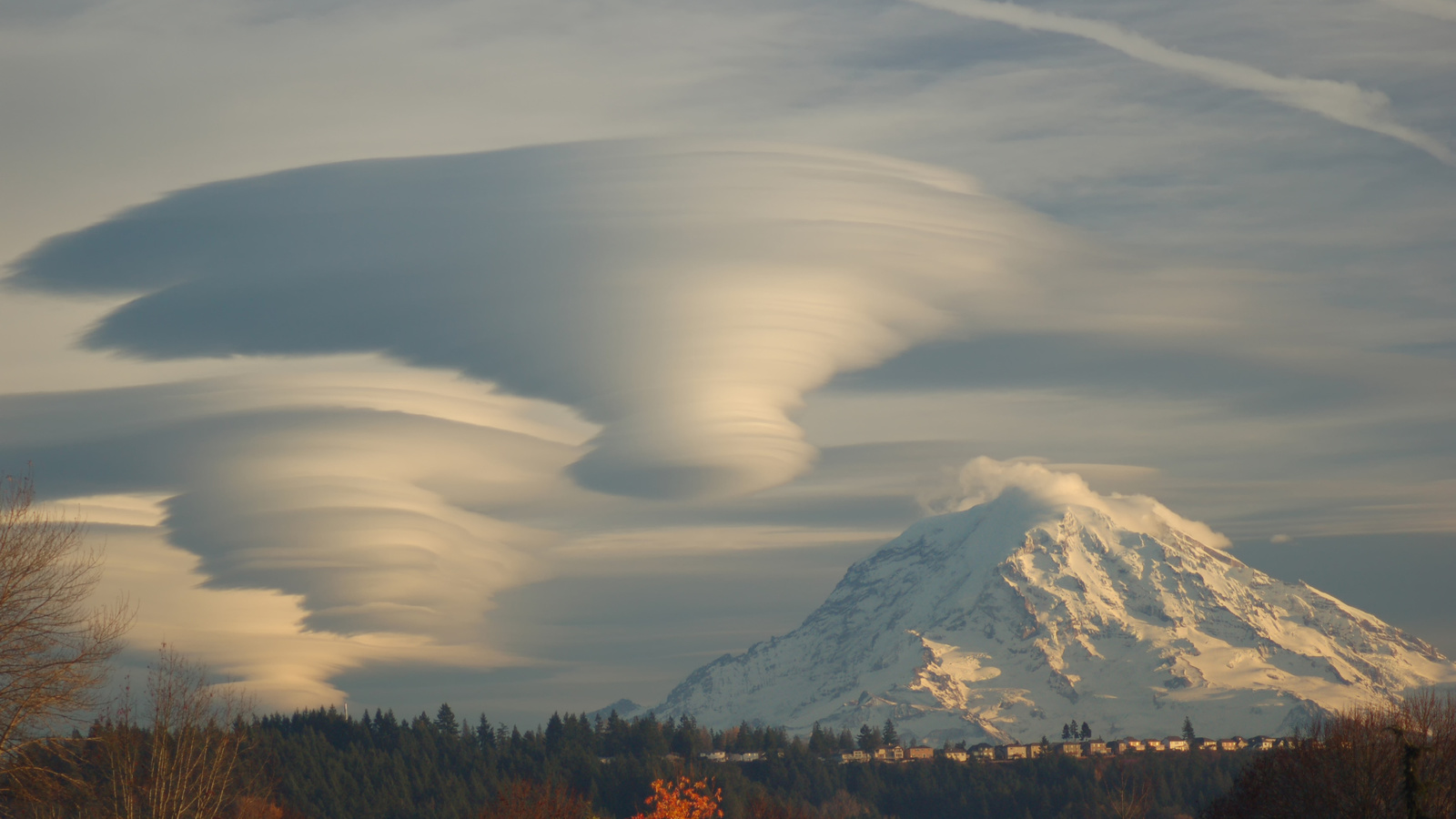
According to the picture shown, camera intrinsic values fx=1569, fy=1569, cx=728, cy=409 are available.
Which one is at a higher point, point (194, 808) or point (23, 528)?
point (23, 528)

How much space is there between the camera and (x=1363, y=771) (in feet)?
241

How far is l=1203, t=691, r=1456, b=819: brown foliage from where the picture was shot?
70.5 meters

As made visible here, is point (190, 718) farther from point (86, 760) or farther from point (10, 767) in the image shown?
point (10, 767)

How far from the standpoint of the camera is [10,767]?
46125 millimetres

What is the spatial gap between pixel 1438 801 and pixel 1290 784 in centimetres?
1321

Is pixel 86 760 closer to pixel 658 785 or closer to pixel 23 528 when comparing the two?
pixel 23 528

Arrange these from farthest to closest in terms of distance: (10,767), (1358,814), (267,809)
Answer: (267,809)
(1358,814)
(10,767)

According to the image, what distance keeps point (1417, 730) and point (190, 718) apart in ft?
193

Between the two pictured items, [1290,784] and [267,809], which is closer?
[1290,784]

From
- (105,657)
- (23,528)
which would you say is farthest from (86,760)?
(23,528)

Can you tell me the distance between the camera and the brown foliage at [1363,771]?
70500mm

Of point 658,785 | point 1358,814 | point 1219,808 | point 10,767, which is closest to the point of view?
point 10,767

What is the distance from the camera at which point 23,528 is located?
167 feet

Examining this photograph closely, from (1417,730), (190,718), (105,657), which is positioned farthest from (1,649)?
(1417,730)
